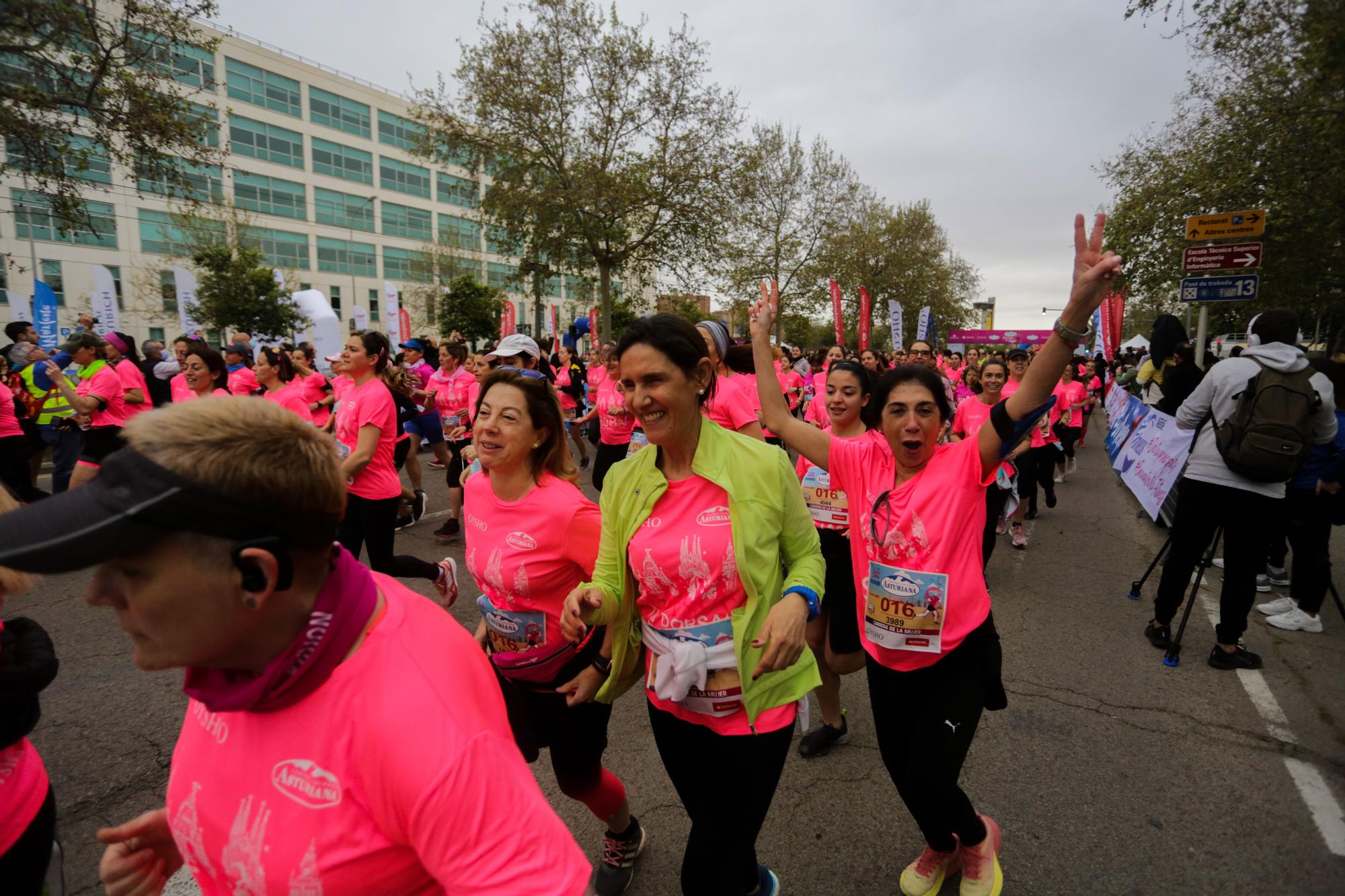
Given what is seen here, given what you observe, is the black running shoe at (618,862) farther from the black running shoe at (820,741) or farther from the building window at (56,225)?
the building window at (56,225)

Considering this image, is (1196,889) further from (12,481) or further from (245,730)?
(12,481)

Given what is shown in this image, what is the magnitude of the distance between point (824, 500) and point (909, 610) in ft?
5.60

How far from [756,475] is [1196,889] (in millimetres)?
2378

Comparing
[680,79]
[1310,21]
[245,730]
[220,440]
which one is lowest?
[245,730]

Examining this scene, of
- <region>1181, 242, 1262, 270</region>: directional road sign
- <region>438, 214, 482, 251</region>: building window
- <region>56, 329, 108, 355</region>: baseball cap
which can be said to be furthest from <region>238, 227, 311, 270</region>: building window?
<region>1181, 242, 1262, 270</region>: directional road sign

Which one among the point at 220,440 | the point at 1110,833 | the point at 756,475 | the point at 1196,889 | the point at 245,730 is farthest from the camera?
the point at 1110,833

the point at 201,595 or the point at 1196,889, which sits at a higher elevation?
the point at 201,595

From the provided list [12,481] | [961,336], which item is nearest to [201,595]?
[12,481]

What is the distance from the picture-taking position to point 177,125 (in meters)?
11.2

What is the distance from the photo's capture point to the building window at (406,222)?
177 ft

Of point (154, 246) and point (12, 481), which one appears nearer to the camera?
point (12, 481)

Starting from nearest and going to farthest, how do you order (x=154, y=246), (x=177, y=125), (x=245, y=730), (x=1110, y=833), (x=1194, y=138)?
(x=245, y=730)
(x=1110, y=833)
(x=177, y=125)
(x=1194, y=138)
(x=154, y=246)

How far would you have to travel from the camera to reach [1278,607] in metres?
5.58

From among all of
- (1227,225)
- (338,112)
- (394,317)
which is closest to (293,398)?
(1227,225)
